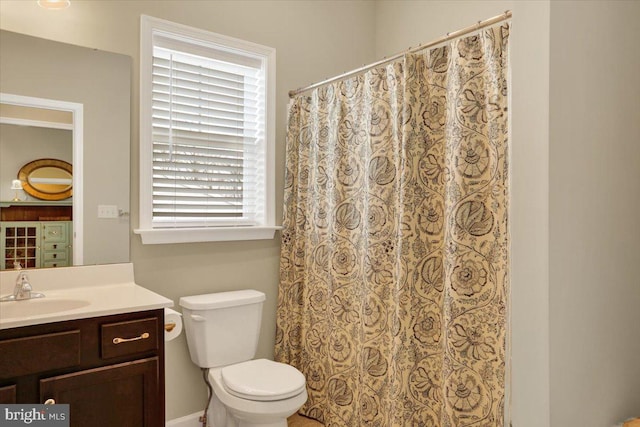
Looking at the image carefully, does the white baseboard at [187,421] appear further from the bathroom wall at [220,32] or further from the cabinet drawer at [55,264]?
the cabinet drawer at [55,264]

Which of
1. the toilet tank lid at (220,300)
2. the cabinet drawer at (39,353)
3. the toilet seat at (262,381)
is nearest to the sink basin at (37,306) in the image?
the cabinet drawer at (39,353)

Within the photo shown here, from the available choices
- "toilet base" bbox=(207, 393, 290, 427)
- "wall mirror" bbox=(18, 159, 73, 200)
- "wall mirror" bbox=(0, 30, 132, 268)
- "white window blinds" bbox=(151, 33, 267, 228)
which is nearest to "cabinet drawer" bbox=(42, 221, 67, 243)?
"wall mirror" bbox=(0, 30, 132, 268)

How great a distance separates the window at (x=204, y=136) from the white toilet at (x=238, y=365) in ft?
1.29

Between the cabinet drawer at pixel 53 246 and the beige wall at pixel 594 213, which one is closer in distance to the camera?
the beige wall at pixel 594 213

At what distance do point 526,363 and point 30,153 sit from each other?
213 centimetres

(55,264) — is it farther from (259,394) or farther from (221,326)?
(259,394)

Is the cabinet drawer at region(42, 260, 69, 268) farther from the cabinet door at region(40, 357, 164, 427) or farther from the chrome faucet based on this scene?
the cabinet door at region(40, 357, 164, 427)

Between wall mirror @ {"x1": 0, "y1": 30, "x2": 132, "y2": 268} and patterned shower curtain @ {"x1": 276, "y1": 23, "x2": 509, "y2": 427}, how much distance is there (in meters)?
1.04

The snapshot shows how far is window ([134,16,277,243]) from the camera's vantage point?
2318 mm

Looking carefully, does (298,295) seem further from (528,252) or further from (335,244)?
(528,252)

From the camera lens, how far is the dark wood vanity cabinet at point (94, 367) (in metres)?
1.47

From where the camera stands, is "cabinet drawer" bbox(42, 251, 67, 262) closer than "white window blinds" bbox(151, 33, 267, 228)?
Yes

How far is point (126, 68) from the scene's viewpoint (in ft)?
7.27

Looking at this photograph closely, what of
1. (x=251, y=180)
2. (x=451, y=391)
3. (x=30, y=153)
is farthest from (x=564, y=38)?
(x=30, y=153)
